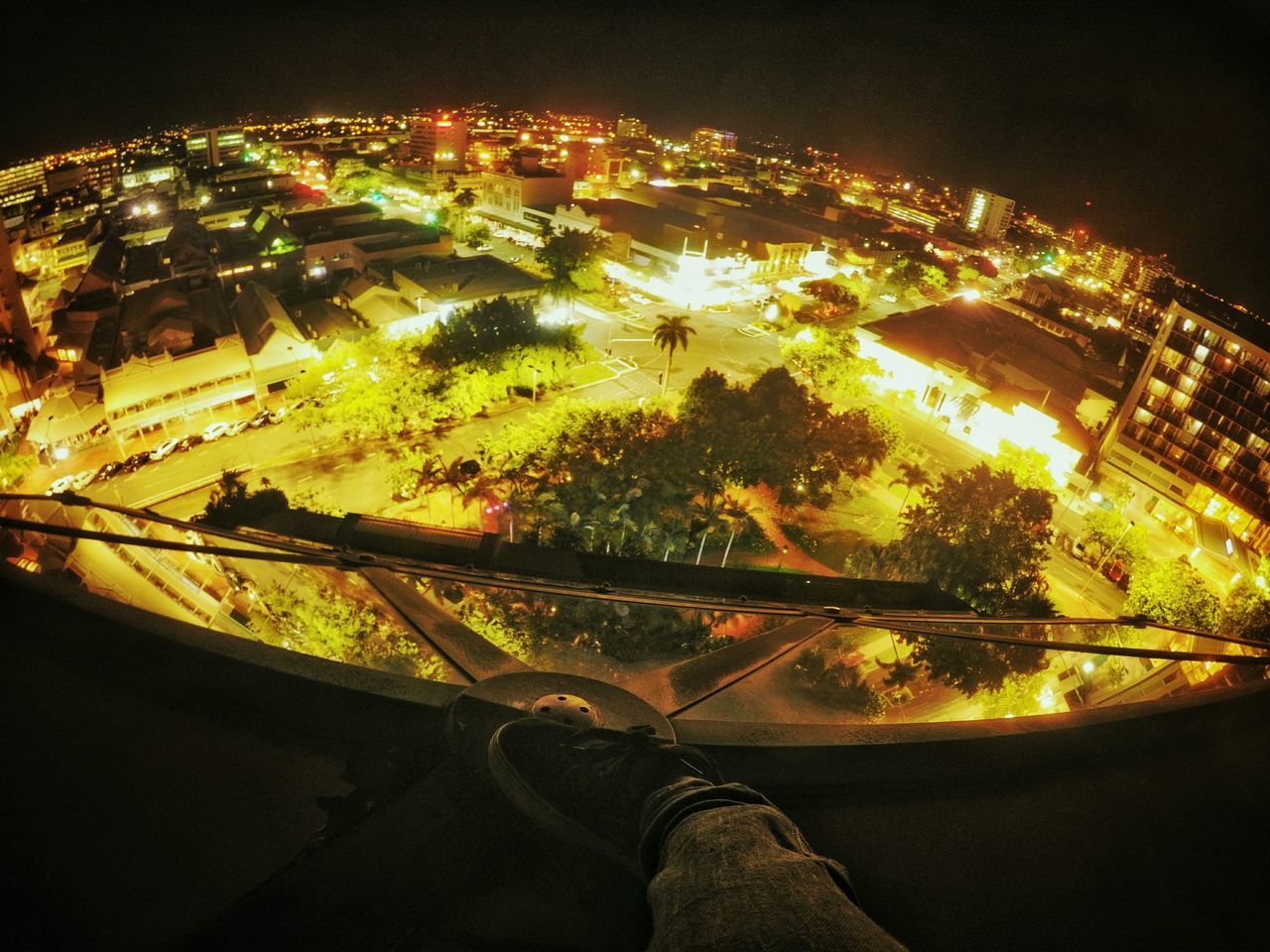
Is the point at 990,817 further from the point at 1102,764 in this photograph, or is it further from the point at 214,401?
the point at 214,401

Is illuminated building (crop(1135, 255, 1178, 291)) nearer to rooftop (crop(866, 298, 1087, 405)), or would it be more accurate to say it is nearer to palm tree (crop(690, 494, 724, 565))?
rooftop (crop(866, 298, 1087, 405))

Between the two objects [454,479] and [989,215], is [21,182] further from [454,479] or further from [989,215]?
[989,215]

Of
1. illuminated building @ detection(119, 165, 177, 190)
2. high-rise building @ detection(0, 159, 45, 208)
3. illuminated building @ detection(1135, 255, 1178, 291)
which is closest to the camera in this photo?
high-rise building @ detection(0, 159, 45, 208)

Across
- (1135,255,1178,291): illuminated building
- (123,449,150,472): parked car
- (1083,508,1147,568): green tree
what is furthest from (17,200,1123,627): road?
(1135,255,1178,291): illuminated building

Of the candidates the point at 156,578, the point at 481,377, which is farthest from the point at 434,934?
the point at 481,377

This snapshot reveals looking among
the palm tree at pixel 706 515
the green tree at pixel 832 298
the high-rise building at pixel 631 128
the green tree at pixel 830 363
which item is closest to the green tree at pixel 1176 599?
the palm tree at pixel 706 515

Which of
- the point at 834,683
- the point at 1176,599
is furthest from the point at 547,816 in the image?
the point at 1176,599

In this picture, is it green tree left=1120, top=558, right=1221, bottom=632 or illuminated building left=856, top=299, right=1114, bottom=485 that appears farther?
illuminated building left=856, top=299, right=1114, bottom=485
